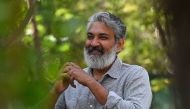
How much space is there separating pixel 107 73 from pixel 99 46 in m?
0.21

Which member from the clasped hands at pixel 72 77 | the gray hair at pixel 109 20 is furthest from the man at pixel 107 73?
the clasped hands at pixel 72 77

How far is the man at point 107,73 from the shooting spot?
14.6ft

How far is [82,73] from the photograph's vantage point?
13.5 feet

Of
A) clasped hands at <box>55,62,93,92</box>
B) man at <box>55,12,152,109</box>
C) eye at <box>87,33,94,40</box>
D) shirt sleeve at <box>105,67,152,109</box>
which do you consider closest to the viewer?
clasped hands at <box>55,62,93,92</box>

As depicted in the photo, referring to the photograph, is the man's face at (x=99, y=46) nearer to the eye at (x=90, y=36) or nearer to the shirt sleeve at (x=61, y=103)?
the eye at (x=90, y=36)

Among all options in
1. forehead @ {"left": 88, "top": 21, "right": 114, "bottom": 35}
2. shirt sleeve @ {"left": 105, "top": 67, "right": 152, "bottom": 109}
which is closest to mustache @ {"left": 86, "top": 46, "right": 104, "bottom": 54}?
forehead @ {"left": 88, "top": 21, "right": 114, "bottom": 35}

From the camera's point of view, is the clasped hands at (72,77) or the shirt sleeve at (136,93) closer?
the clasped hands at (72,77)

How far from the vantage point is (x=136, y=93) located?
4395mm

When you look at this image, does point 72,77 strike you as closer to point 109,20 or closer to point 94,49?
point 94,49

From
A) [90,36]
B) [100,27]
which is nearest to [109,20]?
[100,27]

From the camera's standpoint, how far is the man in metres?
4.44

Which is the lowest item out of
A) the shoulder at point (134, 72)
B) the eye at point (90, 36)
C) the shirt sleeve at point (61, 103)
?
the shirt sleeve at point (61, 103)

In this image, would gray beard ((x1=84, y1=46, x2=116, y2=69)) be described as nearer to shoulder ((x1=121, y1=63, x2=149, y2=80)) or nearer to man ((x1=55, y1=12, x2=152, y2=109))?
man ((x1=55, y1=12, x2=152, y2=109))

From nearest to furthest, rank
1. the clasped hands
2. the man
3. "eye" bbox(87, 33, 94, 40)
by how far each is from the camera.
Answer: the clasped hands
the man
"eye" bbox(87, 33, 94, 40)
